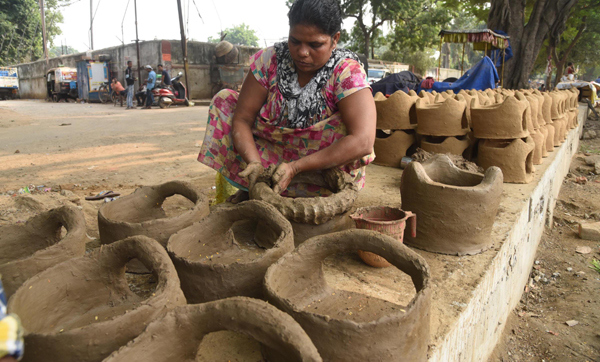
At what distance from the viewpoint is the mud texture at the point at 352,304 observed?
3.44ft

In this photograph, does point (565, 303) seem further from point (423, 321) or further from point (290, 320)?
point (290, 320)

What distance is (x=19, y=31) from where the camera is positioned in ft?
81.7

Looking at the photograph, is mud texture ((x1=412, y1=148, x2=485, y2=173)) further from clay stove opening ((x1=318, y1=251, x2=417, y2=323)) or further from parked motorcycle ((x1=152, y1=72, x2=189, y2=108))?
parked motorcycle ((x1=152, y1=72, x2=189, y2=108))

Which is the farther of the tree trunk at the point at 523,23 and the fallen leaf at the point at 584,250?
the tree trunk at the point at 523,23

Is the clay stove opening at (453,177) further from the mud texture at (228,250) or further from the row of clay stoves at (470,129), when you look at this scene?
the row of clay stoves at (470,129)

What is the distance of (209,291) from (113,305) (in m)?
0.39

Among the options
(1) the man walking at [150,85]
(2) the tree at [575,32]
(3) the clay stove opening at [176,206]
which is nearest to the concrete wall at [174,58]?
(1) the man walking at [150,85]

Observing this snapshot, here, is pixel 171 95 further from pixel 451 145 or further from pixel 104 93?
pixel 451 145

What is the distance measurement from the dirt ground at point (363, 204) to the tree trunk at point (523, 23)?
18.7 feet

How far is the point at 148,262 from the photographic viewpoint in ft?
4.11

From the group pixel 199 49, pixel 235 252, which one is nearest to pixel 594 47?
pixel 199 49

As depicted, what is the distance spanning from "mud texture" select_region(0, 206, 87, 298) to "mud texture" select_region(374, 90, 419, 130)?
2935mm

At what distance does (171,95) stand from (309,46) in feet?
39.8

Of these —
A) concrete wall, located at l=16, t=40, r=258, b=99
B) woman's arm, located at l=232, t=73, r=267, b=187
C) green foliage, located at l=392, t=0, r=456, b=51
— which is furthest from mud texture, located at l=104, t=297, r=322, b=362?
green foliage, located at l=392, t=0, r=456, b=51
